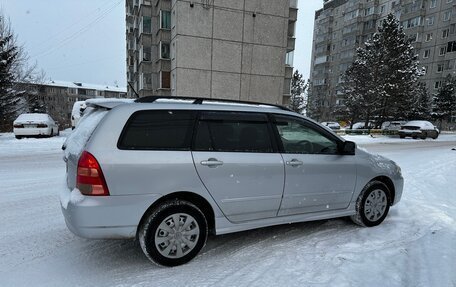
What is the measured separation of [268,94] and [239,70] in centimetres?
302

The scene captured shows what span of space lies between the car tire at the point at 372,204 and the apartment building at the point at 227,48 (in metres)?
19.1

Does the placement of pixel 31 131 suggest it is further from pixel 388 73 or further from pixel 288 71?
pixel 388 73

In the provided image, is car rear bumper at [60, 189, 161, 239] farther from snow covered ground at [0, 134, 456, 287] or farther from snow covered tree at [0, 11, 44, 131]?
snow covered tree at [0, 11, 44, 131]

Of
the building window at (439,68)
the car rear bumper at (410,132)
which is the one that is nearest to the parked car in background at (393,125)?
the car rear bumper at (410,132)

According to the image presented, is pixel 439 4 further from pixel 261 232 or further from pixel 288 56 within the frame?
pixel 261 232

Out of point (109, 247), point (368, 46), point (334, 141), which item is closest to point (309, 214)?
point (334, 141)

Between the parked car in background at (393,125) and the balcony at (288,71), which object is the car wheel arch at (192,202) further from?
the parked car in background at (393,125)

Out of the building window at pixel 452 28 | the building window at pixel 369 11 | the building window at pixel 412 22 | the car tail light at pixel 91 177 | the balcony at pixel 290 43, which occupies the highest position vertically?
the building window at pixel 369 11

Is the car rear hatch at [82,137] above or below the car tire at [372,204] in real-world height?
above

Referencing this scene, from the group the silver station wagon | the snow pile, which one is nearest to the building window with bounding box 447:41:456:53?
the silver station wagon

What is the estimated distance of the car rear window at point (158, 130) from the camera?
10.0 ft

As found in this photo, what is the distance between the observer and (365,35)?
63.8 meters

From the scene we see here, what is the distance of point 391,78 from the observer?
28188 mm

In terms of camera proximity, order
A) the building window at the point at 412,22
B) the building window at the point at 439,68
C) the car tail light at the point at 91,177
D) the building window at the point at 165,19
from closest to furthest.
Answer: the car tail light at the point at 91,177
the building window at the point at 165,19
the building window at the point at 439,68
the building window at the point at 412,22
